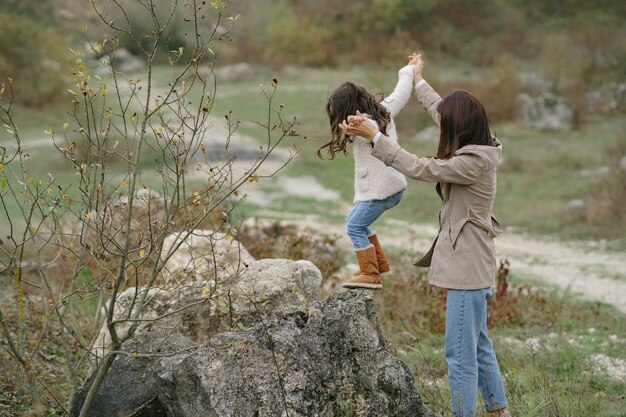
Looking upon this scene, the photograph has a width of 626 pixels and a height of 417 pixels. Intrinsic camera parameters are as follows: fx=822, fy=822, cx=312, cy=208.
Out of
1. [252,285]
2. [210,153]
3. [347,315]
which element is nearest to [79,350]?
[252,285]

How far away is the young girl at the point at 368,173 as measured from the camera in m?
4.44

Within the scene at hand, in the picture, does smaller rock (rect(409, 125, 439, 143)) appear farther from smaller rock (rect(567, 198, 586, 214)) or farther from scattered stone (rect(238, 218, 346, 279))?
scattered stone (rect(238, 218, 346, 279))

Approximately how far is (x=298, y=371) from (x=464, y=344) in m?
0.84

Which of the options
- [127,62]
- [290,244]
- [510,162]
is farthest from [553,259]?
[127,62]

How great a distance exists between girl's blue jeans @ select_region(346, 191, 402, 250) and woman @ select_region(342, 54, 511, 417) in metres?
0.54

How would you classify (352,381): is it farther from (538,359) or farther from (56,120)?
(56,120)

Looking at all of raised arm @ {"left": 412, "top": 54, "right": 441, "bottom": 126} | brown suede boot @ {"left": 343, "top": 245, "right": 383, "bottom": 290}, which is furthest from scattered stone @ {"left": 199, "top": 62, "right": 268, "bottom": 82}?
brown suede boot @ {"left": 343, "top": 245, "right": 383, "bottom": 290}

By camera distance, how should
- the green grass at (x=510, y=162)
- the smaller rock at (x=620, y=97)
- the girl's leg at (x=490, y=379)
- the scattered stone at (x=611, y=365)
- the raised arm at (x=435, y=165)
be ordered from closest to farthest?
1. the raised arm at (x=435, y=165)
2. the girl's leg at (x=490, y=379)
3. the scattered stone at (x=611, y=365)
4. the green grass at (x=510, y=162)
5. the smaller rock at (x=620, y=97)

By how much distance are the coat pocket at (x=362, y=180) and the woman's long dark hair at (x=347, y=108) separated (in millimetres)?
168

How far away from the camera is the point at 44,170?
1608 centimetres

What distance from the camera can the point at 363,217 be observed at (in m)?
4.55

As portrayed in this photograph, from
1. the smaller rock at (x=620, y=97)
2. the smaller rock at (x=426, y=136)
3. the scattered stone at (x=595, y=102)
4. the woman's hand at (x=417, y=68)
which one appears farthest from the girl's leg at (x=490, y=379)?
the scattered stone at (x=595, y=102)

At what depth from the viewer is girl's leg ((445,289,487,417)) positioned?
396 centimetres

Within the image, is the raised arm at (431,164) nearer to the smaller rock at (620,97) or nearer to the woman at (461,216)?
the woman at (461,216)
